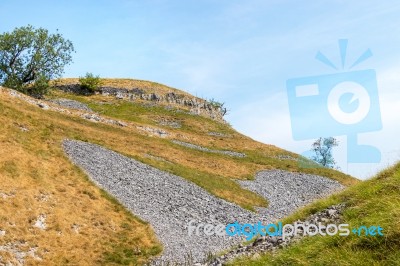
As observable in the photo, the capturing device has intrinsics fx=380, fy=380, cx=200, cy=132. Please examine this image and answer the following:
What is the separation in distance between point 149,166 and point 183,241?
16.1 metres

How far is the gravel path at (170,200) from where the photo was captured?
89.8ft

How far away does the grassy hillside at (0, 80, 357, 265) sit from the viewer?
78.9ft

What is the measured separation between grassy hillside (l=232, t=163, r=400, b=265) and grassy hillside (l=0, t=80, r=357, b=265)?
15230mm

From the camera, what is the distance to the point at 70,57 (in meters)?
76.6

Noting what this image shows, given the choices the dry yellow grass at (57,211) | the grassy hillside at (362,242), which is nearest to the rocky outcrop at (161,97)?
the dry yellow grass at (57,211)

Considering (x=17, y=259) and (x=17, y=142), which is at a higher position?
(x=17, y=142)

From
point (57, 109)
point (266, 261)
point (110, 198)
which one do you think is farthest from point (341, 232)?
point (57, 109)

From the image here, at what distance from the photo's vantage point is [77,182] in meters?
32.0

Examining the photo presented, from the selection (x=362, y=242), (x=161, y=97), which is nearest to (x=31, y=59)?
(x=161, y=97)

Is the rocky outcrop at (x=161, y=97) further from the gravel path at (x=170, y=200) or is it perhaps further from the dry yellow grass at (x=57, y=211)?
the dry yellow grass at (x=57, y=211)

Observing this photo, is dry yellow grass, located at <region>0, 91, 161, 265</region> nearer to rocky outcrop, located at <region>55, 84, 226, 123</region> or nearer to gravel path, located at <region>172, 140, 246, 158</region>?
gravel path, located at <region>172, 140, 246, 158</region>

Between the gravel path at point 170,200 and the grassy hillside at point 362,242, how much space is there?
525 inches

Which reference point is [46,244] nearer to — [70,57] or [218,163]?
[218,163]

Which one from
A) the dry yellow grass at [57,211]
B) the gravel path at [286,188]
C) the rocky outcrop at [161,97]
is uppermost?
the rocky outcrop at [161,97]
